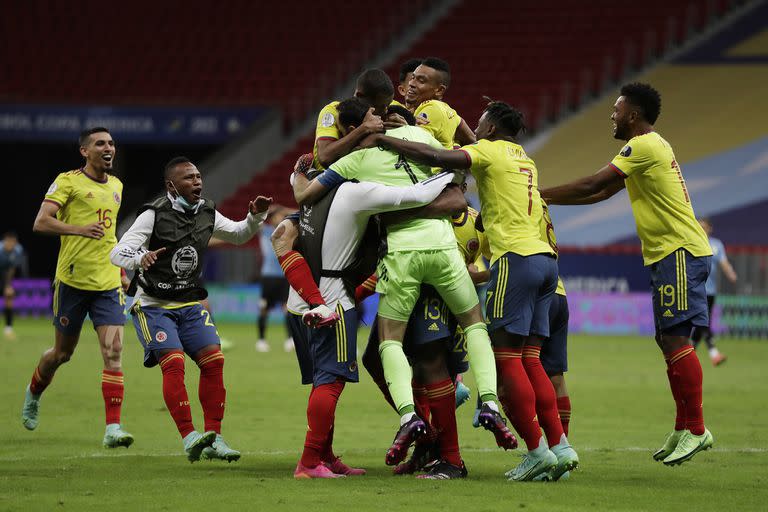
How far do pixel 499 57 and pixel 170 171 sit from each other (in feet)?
75.2

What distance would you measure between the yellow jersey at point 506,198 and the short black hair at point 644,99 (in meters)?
1.03

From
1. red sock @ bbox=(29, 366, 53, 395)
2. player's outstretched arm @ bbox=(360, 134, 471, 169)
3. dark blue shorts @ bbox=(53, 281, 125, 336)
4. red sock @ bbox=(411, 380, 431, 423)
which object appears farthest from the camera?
red sock @ bbox=(29, 366, 53, 395)

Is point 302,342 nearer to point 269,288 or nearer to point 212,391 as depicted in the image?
point 212,391

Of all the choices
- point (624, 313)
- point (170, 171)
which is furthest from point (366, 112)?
point (624, 313)

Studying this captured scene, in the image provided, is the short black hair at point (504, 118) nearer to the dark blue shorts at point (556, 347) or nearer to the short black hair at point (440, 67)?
the short black hair at point (440, 67)

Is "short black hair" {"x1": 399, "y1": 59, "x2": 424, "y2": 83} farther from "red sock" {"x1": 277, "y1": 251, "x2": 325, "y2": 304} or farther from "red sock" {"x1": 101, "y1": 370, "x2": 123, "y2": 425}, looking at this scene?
"red sock" {"x1": 101, "y1": 370, "x2": 123, "y2": 425}

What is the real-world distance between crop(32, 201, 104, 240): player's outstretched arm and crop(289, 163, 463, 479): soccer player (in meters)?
2.28

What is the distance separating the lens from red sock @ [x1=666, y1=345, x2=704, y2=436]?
814 centimetres

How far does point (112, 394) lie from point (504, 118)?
13.0 ft

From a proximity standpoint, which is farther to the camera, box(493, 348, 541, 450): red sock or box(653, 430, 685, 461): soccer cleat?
box(653, 430, 685, 461): soccer cleat

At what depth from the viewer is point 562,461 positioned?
7.63 m

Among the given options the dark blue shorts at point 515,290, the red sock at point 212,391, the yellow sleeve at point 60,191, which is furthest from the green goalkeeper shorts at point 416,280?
the yellow sleeve at point 60,191

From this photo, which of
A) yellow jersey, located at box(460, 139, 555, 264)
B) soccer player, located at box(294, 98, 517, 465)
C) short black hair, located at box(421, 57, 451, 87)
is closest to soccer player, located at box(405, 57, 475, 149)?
short black hair, located at box(421, 57, 451, 87)

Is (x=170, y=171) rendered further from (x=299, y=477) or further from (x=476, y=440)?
(x=476, y=440)
